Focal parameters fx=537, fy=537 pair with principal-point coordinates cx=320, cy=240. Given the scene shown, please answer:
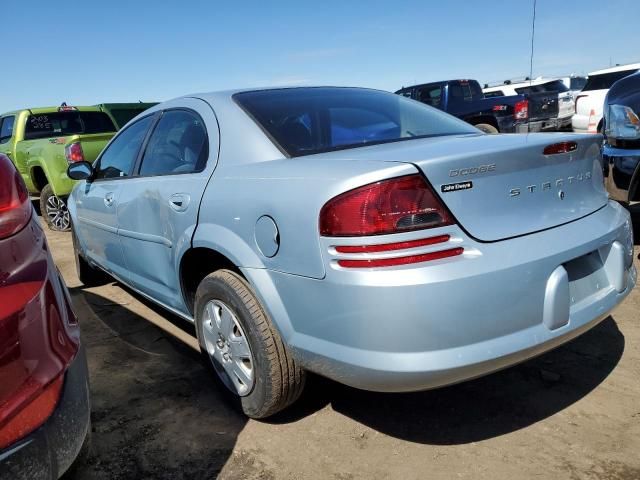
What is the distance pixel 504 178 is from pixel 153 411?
1.93 m

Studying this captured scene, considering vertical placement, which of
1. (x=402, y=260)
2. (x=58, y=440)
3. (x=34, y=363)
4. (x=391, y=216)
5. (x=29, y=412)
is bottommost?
(x=58, y=440)

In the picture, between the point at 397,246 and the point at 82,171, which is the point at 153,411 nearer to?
the point at 397,246

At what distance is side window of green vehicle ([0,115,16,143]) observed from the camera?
8648 millimetres

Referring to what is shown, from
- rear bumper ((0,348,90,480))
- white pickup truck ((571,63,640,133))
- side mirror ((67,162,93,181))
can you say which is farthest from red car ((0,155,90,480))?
white pickup truck ((571,63,640,133))

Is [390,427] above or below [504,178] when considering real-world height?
below

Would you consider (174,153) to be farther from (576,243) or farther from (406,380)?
(576,243)

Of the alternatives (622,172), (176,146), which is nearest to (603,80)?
(622,172)

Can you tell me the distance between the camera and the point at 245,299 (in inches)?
87.0

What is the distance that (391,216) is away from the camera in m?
1.76

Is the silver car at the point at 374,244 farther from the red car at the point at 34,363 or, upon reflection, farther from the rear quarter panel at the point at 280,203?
the red car at the point at 34,363

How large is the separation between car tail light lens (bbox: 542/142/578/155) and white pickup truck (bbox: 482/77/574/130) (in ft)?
34.8

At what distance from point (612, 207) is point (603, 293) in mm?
479

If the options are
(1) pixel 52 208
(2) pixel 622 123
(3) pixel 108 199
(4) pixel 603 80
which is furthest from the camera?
(4) pixel 603 80

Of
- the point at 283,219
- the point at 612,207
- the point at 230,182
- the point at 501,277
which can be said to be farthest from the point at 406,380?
the point at 612,207
